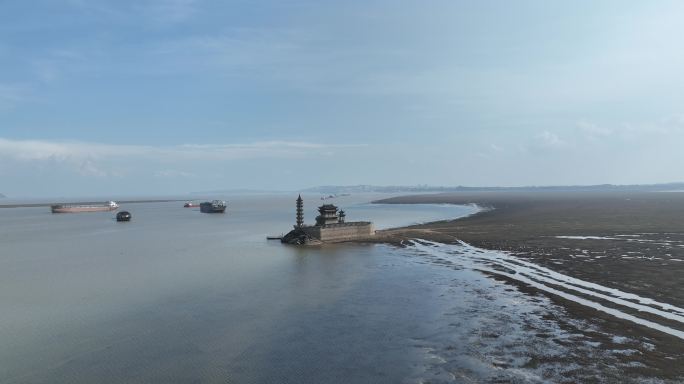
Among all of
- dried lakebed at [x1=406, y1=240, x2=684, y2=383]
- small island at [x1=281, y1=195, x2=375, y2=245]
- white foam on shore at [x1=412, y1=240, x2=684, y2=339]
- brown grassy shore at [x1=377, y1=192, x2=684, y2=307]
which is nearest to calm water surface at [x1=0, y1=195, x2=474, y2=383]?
dried lakebed at [x1=406, y1=240, x2=684, y2=383]

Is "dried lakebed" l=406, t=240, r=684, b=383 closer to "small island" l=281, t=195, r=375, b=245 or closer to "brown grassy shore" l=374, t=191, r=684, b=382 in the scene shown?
"brown grassy shore" l=374, t=191, r=684, b=382

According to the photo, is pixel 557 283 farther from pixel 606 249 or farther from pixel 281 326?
pixel 281 326

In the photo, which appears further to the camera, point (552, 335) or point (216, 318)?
point (216, 318)

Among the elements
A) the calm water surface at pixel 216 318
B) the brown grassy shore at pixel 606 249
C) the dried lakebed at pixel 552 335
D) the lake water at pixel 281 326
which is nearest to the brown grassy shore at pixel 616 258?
the brown grassy shore at pixel 606 249

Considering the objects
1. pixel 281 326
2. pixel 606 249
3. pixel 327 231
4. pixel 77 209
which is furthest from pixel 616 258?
pixel 77 209

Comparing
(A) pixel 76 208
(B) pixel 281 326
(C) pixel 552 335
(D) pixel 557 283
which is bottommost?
(B) pixel 281 326

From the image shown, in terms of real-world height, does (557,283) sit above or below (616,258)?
below
